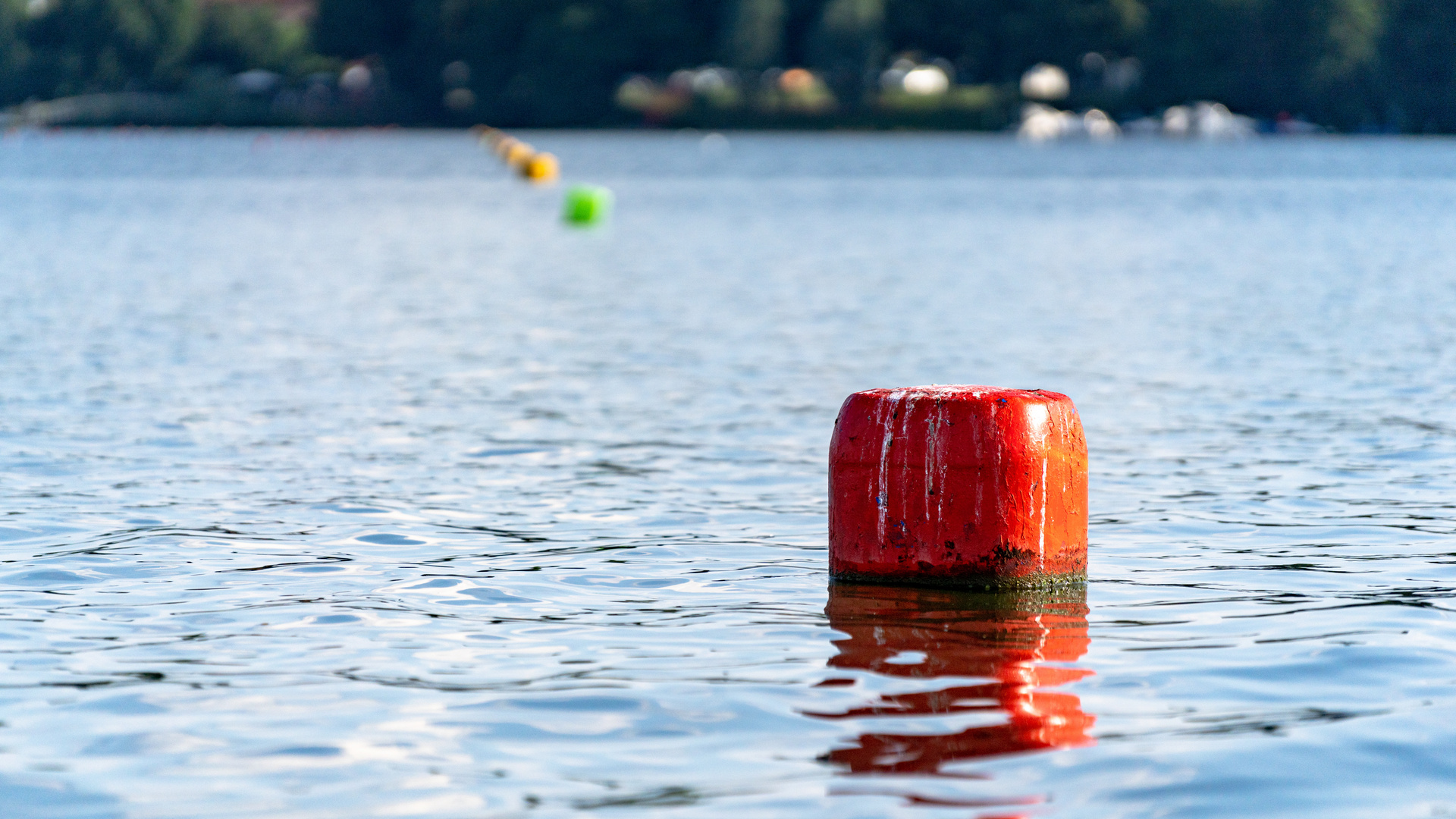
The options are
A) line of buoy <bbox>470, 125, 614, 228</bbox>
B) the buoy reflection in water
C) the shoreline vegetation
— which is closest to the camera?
the buoy reflection in water

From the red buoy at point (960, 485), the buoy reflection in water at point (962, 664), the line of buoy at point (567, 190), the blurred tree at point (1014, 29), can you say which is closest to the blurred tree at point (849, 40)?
the blurred tree at point (1014, 29)

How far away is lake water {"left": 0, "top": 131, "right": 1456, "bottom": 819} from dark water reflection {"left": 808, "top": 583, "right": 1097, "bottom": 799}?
3cm

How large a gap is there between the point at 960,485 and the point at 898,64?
539 feet

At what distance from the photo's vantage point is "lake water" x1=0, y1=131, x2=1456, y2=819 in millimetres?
7039

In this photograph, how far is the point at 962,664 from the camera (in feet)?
27.5

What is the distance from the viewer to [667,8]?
15712 cm

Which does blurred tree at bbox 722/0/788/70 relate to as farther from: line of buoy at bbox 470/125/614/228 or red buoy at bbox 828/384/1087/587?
red buoy at bbox 828/384/1087/587

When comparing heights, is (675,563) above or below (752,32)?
below

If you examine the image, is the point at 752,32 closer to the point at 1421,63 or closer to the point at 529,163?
the point at 1421,63

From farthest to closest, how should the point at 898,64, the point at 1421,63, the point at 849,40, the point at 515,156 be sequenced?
the point at 898,64, the point at 849,40, the point at 1421,63, the point at 515,156

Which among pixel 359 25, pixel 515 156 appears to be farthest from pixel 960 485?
pixel 359 25

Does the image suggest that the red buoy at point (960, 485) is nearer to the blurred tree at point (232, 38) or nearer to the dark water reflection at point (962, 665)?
the dark water reflection at point (962, 665)

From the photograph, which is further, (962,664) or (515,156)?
(515,156)

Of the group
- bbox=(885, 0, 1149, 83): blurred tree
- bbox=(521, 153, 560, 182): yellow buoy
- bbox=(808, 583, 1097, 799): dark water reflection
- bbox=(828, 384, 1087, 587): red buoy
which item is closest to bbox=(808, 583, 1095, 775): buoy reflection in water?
bbox=(808, 583, 1097, 799): dark water reflection
